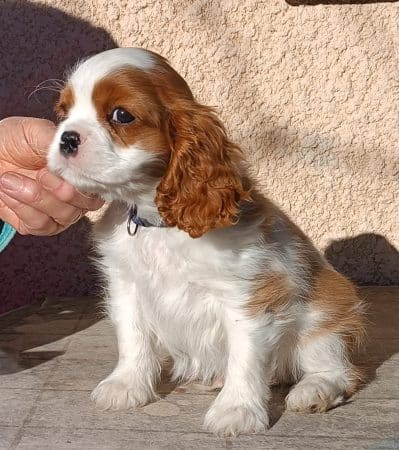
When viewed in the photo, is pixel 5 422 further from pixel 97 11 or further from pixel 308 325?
pixel 97 11

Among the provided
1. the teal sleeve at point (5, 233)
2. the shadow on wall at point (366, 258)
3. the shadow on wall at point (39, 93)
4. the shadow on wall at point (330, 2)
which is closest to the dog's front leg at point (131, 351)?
the teal sleeve at point (5, 233)

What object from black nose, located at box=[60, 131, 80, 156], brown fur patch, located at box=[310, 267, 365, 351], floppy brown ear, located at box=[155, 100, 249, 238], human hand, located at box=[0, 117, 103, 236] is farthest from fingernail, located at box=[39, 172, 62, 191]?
brown fur patch, located at box=[310, 267, 365, 351]

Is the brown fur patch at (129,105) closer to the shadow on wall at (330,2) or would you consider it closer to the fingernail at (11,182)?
the fingernail at (11,182)

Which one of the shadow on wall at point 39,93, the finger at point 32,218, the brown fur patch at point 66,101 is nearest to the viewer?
the brown fur patch at point 66,101

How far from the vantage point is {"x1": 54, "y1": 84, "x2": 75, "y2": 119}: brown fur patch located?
2.54m

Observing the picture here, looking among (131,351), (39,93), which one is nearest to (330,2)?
(39,93)

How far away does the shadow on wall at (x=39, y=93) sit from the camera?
4191 millimetres

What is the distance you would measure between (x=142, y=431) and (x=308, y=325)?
2.41 ft

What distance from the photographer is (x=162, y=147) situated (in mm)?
2537

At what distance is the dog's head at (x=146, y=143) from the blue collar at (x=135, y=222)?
0.14 m

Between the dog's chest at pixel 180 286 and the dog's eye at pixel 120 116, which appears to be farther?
the dog's chest at pixel 180 286

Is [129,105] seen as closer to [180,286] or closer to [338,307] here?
[180,286]

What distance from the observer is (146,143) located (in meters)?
2.49

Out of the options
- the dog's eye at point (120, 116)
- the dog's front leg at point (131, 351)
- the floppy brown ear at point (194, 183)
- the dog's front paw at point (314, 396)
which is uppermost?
the dog's eye at point (120, 116)
